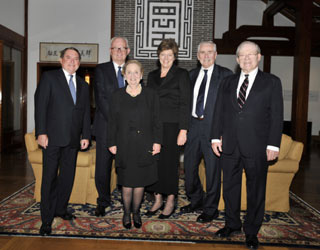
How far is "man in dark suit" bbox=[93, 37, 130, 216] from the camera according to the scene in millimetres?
3189

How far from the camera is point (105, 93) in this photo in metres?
3.21

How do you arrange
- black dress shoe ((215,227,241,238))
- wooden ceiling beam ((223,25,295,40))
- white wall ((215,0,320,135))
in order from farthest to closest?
white wall ((215,0,320,135)) → wooden ceiling beam ((223,25,295,40)) → black dress shoe ((215,227,241,238))

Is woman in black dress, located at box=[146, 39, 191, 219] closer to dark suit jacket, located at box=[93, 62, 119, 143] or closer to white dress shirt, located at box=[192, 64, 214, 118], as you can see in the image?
white dress shirt, located at box=[192, 64, 214, 118]

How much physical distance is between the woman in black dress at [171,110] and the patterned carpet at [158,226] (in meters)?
0.40

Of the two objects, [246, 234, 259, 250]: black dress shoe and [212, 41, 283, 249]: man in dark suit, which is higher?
[212, 41, 283, 249]: man in dark suit

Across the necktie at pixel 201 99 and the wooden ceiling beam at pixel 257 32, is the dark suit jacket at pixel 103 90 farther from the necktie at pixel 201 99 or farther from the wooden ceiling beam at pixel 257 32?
the wooden ceiling beam at pixel 257 32

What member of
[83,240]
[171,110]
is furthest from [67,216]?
[171,110]

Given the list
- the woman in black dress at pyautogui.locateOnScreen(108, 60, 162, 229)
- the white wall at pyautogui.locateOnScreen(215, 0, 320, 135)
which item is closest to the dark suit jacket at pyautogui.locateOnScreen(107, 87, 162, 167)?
the woman in black dress at pyautogui.locateOnScreen(108, 60, 162, 229)

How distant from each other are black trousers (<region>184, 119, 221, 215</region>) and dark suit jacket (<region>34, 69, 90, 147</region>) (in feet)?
4.00

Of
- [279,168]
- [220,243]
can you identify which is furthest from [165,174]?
[279,168]

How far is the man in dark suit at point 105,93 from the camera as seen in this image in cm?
319

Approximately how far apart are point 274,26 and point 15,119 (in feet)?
30.6

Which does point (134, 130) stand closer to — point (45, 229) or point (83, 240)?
point (83, 240)

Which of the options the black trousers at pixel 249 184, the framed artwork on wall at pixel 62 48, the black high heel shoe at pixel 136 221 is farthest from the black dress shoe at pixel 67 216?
the framed artwork on wall at pixel 62 48
